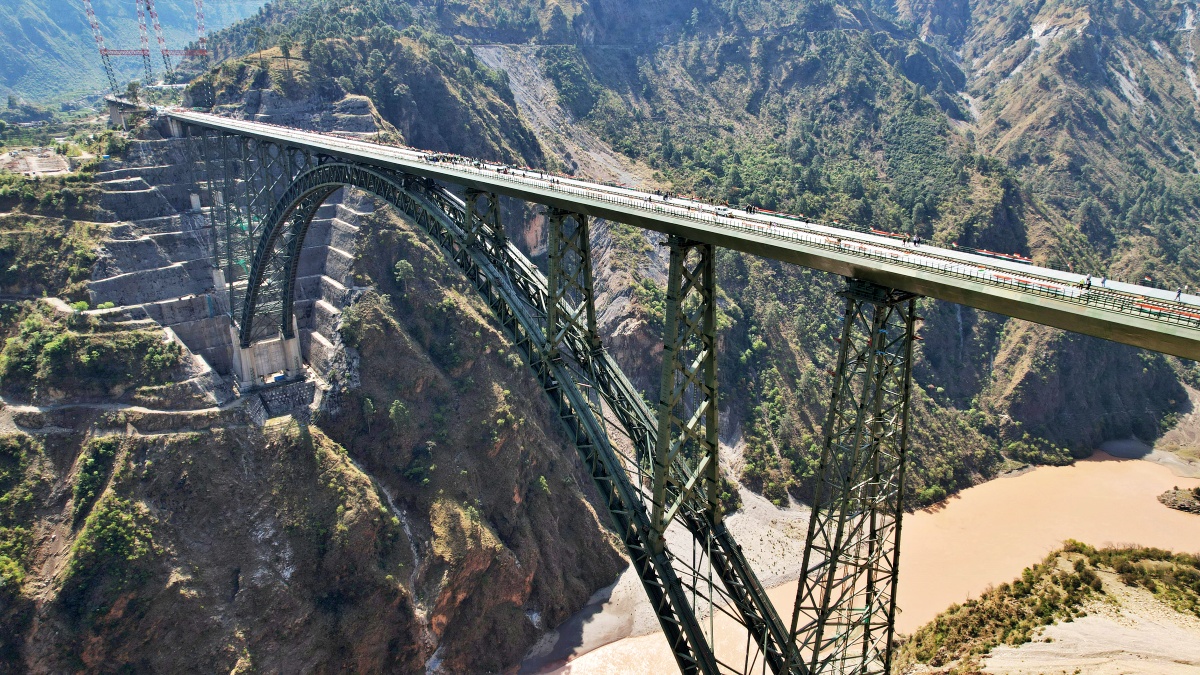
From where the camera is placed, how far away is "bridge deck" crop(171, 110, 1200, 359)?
12.2 metres

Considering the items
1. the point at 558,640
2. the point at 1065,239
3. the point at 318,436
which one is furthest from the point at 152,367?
the point at 1065,239

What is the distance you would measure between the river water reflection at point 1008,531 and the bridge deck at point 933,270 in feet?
97.4

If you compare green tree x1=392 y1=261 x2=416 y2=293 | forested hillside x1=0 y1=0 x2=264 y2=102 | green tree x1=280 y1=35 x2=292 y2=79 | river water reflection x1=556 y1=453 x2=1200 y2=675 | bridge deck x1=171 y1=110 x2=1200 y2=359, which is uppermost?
forested hillside x1=0 y1=0 x2=264 y2=102

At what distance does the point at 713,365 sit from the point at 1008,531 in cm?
4606

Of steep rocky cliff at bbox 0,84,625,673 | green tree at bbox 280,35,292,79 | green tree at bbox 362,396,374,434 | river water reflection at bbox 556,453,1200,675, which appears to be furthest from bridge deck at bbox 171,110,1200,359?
green tree at bbox 280,35,292,79

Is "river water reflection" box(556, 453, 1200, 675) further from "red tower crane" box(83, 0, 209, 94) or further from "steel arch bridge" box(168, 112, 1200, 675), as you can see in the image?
"red tower crane" box(83, 0, 209, 94)

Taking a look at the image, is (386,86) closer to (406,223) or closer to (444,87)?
(444,87)

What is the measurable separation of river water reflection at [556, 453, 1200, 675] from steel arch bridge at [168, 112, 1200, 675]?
2092 centimetres

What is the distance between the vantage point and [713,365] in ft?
62.3

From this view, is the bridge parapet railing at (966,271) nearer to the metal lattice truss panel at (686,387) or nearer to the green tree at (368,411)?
the metal lattice truss panel at (686,387)

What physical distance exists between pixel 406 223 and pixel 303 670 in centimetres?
3379

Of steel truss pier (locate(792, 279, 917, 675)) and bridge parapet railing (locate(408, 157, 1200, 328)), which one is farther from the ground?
bridge parapet railing (locate(408, 157, 1200, 328))

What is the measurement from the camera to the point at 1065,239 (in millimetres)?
74188

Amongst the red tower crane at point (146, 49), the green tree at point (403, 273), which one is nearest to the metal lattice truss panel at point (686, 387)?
the green tree at point (403, 273)
